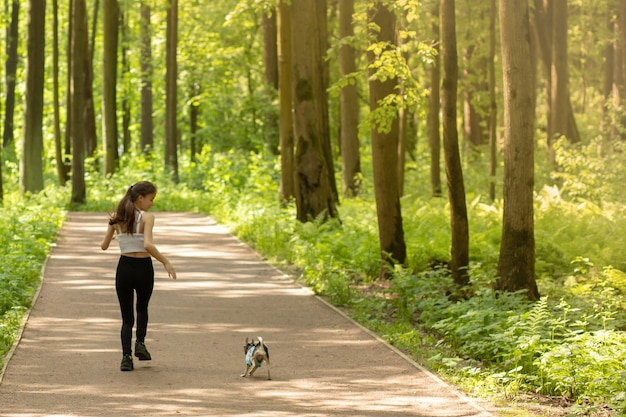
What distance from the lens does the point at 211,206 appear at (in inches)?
1300

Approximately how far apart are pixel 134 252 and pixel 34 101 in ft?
68.9

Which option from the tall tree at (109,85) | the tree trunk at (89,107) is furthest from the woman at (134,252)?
the tall tree at (109,85)

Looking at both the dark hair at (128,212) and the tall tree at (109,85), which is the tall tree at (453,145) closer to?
the dark hair at (128,212)

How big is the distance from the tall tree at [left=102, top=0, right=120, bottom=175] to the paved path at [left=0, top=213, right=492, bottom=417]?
19996 millimetres

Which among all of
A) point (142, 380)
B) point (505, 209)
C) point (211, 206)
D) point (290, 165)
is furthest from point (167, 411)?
point (211, 206)

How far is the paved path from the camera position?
27.5 ft

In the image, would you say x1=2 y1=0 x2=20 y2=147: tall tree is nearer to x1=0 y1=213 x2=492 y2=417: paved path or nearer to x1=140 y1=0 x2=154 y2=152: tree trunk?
x1=140 y1=0 x2=154 y2=152: tree trunk

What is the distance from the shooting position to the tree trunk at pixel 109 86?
36031mm

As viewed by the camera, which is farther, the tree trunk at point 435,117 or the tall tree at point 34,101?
the tall tree at point 34,101

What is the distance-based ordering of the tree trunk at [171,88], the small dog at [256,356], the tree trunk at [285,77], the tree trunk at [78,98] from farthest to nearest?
the tree trunk at [171,88] → the tree trunk at [78,98] → the tree trunk at [285,77] → the small dog at [256,356]

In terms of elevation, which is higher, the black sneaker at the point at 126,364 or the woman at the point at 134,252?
the woman at the point at 134,252

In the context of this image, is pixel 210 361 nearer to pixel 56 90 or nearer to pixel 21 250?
pixel 21 250

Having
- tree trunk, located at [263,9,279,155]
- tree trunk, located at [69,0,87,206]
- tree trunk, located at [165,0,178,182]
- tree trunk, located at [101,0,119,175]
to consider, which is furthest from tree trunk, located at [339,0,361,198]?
tree trunk, located at [165,0,178,182]

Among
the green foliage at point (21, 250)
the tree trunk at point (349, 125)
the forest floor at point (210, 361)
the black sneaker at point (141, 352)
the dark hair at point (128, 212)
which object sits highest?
the tree trunk at point (349, 125)
